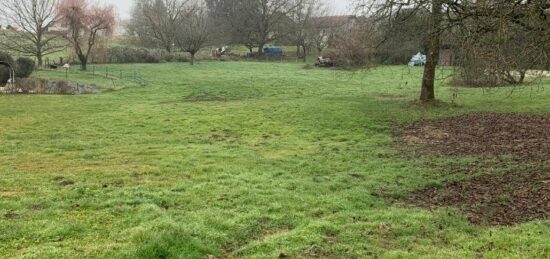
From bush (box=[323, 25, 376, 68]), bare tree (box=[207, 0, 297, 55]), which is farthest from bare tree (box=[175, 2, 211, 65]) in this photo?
bush (box=[323, 25, 376, 68])

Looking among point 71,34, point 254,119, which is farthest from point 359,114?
point 71,34

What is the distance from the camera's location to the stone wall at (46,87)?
28.8 metres

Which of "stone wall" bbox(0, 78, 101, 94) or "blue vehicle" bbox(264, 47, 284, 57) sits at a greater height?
"blue vehicle" bbox(264, 47, 284, 57)

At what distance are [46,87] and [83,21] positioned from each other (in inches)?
585

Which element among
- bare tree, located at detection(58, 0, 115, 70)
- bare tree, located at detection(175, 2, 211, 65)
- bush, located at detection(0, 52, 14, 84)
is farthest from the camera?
bare tree, located at detection(175, 2, 211, 65)

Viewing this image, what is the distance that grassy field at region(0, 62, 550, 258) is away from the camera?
6098mm

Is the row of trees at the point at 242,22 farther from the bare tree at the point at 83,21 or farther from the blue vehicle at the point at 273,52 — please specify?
the bare tree at the point at 83,21

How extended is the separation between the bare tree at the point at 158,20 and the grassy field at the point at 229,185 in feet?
157

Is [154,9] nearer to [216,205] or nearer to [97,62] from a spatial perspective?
[97,62]

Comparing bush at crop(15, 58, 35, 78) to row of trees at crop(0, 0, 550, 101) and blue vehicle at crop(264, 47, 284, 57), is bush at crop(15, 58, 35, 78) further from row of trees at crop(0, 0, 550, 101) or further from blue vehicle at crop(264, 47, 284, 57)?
blue vehicle at crop(264, 47, 284, 57)

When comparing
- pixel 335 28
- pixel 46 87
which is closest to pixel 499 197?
pixel 46 87

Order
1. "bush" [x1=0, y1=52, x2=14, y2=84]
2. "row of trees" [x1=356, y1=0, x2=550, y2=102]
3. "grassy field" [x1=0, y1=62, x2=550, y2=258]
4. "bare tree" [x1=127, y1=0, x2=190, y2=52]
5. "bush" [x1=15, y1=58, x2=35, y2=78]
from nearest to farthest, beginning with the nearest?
"grassy field" [x1=0, y1=62, x2=550, y2=258] < "row of trees" [x1=356, y1=0, x2=550, y2=102] < "bush" [x1=0, y1=52, x2=14, y2=84] < "bush" [x1=15, y1=58, x2=35, y2=78] < "bare tree" [x1=127, y1=0, x2=190, y2=52]

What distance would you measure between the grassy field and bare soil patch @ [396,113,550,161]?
1023mm

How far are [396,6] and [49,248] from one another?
16.9 meters
